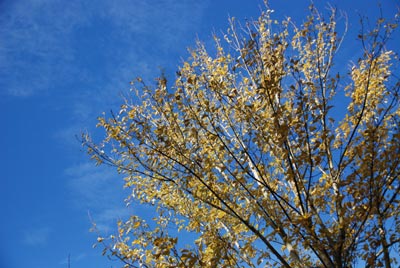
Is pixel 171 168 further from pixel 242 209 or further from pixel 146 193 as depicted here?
pixel 146 193

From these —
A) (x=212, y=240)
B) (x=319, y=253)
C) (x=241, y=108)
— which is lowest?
(x=319, y=253)

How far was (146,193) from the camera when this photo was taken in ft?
17.1

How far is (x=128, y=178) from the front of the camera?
16.4ft

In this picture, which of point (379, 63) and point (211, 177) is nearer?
point (211, 177)

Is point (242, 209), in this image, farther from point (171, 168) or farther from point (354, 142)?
point (354, 142)

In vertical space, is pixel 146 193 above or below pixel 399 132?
above

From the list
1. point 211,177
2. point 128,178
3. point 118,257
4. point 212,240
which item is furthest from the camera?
point 128,178

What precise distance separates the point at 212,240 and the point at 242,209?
31.4 inches

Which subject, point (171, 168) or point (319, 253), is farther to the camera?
point (171, 168)

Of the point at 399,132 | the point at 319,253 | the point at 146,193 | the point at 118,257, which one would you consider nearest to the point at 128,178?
the point at 146,193

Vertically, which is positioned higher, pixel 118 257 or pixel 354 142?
pixel 354 142

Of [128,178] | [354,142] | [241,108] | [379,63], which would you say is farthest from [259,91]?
[128,178]

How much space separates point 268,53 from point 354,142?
4.82ft

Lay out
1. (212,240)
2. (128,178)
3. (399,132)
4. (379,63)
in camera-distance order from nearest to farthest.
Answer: (399,132)
(212,240)
(379,63)
(128,178)
